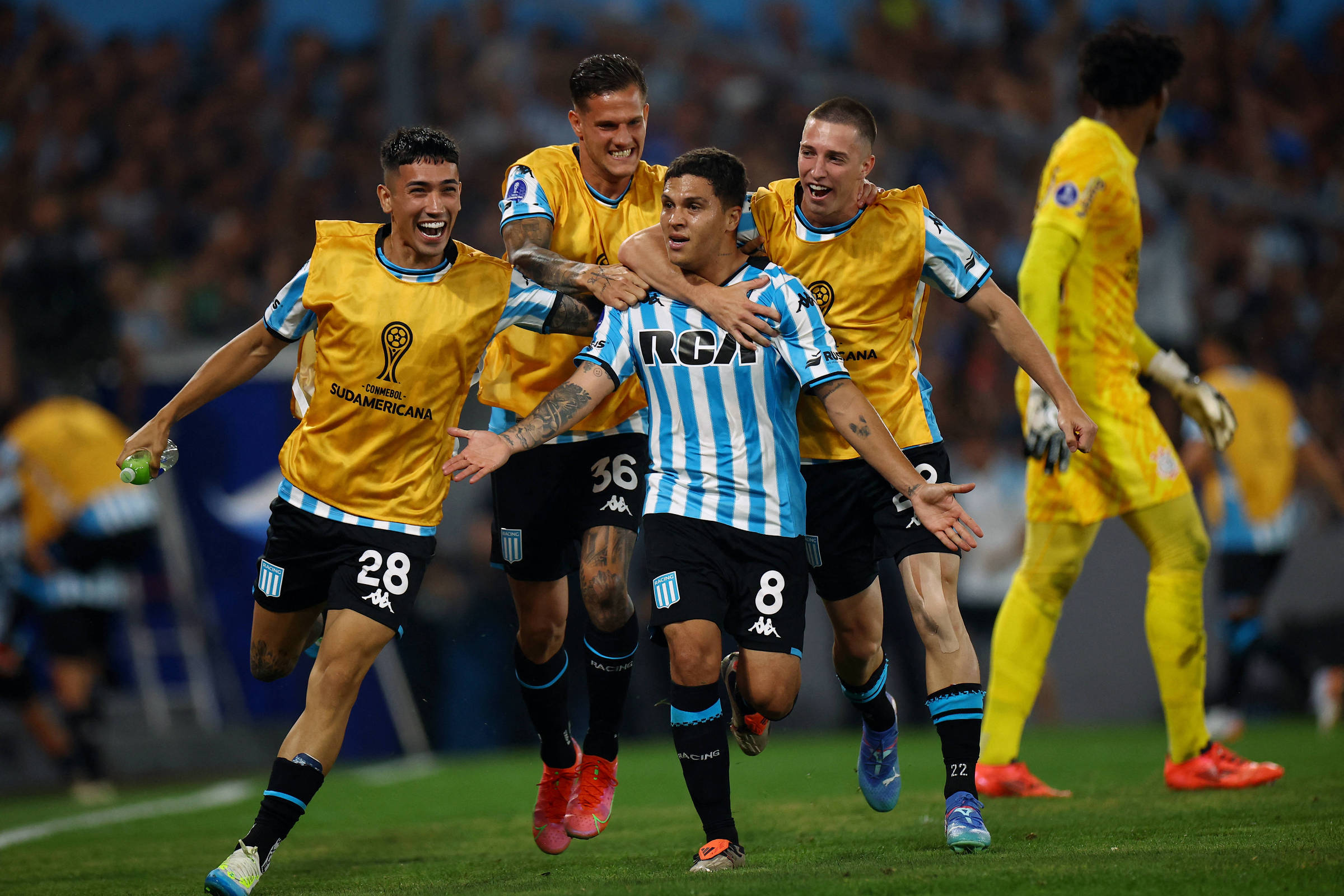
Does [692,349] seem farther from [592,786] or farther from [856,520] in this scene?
[592,786]

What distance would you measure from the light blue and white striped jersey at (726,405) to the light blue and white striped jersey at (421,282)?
0.35 m

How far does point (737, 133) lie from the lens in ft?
41.2

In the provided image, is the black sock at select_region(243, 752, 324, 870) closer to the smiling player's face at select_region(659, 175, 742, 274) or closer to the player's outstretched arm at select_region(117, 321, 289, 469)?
the player's outstretched arm at select_region(117, 321, 289, 469)

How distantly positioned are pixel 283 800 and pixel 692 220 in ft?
7.43

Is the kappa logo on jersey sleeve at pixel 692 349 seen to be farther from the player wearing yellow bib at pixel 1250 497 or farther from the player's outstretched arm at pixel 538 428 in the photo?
the player wearing yellow bib at pixel 1250 497

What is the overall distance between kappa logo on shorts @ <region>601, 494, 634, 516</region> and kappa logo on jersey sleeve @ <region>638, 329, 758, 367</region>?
80cm

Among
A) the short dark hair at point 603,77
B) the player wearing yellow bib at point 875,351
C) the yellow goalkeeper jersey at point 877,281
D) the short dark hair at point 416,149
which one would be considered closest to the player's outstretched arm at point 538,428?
the player wearing yellow bib at point 875,351

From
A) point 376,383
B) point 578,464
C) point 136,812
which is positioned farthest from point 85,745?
point 376,383

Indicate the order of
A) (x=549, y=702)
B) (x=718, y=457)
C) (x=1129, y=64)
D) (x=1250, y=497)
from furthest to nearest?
(x=1250, y=497) → (x=1129, y=64) → (x=549, y=702) → (x=718, y=457)

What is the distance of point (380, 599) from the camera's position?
4699 mm

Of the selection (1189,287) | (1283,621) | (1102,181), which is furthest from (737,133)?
(1102,181)

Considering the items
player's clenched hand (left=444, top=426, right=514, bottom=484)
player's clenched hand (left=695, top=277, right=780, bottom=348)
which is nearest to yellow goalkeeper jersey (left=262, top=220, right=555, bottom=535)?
player's clenched hand (left=444, top=426, right=514, bottom=484)

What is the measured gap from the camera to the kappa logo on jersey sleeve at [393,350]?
4832mm

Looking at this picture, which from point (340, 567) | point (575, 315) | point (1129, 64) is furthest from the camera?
point (1129, 64)
